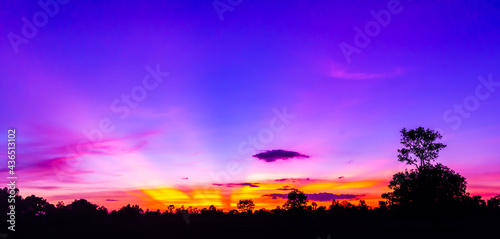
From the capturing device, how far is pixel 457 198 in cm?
5862

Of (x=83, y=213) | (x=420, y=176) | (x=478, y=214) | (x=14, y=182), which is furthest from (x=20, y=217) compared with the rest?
(x=478, y=214)

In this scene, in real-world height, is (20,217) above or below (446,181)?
below

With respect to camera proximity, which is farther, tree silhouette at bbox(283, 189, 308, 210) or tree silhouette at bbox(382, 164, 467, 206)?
tree silhouette at bbox(283, 189, 308, 210)

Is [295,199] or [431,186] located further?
[295,199]

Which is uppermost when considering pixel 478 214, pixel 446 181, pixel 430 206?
pixel 446 181

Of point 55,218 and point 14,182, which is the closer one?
point 14,182

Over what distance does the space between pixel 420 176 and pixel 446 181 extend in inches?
199

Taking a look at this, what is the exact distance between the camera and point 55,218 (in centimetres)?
15825

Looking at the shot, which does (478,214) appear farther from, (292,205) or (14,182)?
(14,182)

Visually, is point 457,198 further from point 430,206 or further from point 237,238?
point 237,238

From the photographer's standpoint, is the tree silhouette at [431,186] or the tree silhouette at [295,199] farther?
the tree silhouette at [295,199]

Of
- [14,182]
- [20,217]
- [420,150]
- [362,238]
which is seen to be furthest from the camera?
[20,217]

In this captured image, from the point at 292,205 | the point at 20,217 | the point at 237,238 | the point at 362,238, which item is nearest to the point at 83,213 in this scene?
the point at 20,217

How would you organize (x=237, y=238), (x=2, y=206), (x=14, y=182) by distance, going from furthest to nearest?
(x=2, y=206)
(x=237, y=238)
(x=14, y=182)
